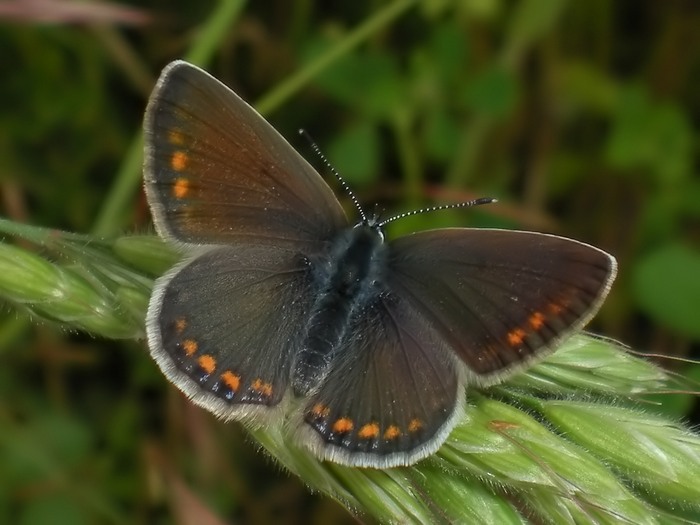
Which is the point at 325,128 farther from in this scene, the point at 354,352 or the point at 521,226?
the point at 354,352

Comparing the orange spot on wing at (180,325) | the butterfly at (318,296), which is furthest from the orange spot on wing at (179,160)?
the orange spot on wing at (180,325)

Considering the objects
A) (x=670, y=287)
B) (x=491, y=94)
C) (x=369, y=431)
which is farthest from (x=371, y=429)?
(x=491, y=94)

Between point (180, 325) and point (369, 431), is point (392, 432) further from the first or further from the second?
point (180, 325)

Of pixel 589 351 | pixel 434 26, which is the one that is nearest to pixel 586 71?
pixel 434 26

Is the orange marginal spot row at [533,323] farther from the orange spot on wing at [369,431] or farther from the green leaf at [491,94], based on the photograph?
the green leaf at [491,94]

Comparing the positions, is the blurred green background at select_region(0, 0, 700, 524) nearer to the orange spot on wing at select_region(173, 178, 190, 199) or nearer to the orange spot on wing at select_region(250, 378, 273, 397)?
the orange spot on wing at select_region(173, 178, 190, 199)

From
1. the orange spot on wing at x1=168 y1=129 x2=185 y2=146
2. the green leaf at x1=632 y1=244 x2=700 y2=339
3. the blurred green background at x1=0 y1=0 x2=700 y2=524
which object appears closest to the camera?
the orange spot on wing at x1=168 y1=129 x2=185 y2=146

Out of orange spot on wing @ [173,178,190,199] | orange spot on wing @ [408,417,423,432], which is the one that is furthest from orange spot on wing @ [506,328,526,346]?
orange spot on wing @ [173,178,190,199]
